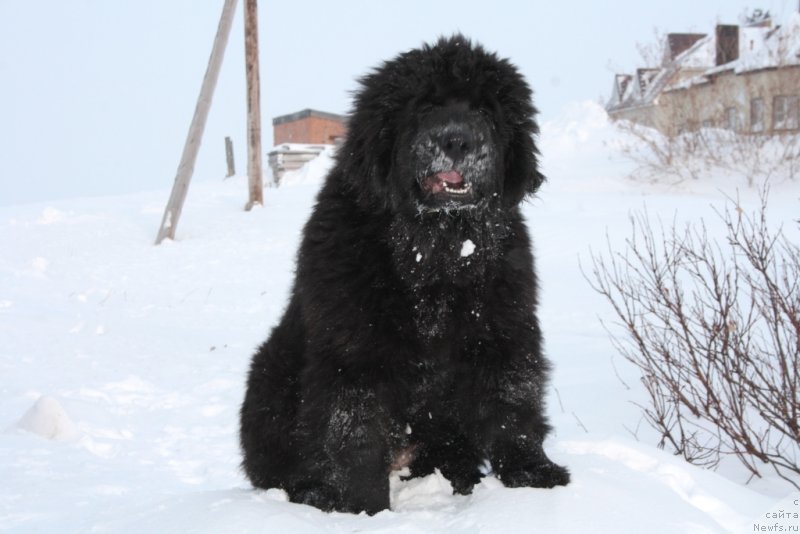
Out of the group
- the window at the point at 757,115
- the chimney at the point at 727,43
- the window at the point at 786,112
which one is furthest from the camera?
the chimney at the point at 727,43

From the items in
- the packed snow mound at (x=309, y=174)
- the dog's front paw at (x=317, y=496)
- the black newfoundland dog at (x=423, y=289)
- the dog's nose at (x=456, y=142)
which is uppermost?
the packed snow mound at (x=309, y=174)

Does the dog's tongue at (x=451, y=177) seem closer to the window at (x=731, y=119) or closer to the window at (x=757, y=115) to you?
the window at (x=757, y=115)

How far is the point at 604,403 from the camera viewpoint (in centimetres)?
594

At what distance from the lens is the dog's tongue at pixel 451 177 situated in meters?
2.85

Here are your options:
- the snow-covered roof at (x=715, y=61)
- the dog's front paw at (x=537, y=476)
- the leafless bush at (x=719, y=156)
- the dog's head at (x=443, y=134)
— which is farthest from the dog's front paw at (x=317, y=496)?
the snow-covered roof at (x=715, y=61)

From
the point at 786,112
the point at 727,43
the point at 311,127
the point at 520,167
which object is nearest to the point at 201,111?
the point at 520,167

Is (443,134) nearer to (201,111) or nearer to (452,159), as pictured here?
(452,159)

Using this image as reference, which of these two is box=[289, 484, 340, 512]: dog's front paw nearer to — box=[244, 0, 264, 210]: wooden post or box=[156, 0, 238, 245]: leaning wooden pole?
box=[156, 0, 238, 245]: leaning wooden pole

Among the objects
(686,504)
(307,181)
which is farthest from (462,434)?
(307,181)

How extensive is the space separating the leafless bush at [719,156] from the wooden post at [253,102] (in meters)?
10.1

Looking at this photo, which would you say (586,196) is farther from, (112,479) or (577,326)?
(112,479)

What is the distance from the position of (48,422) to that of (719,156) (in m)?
17.3

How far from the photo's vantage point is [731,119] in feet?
66.2

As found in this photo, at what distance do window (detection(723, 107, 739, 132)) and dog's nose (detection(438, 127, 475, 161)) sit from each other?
18702mm
